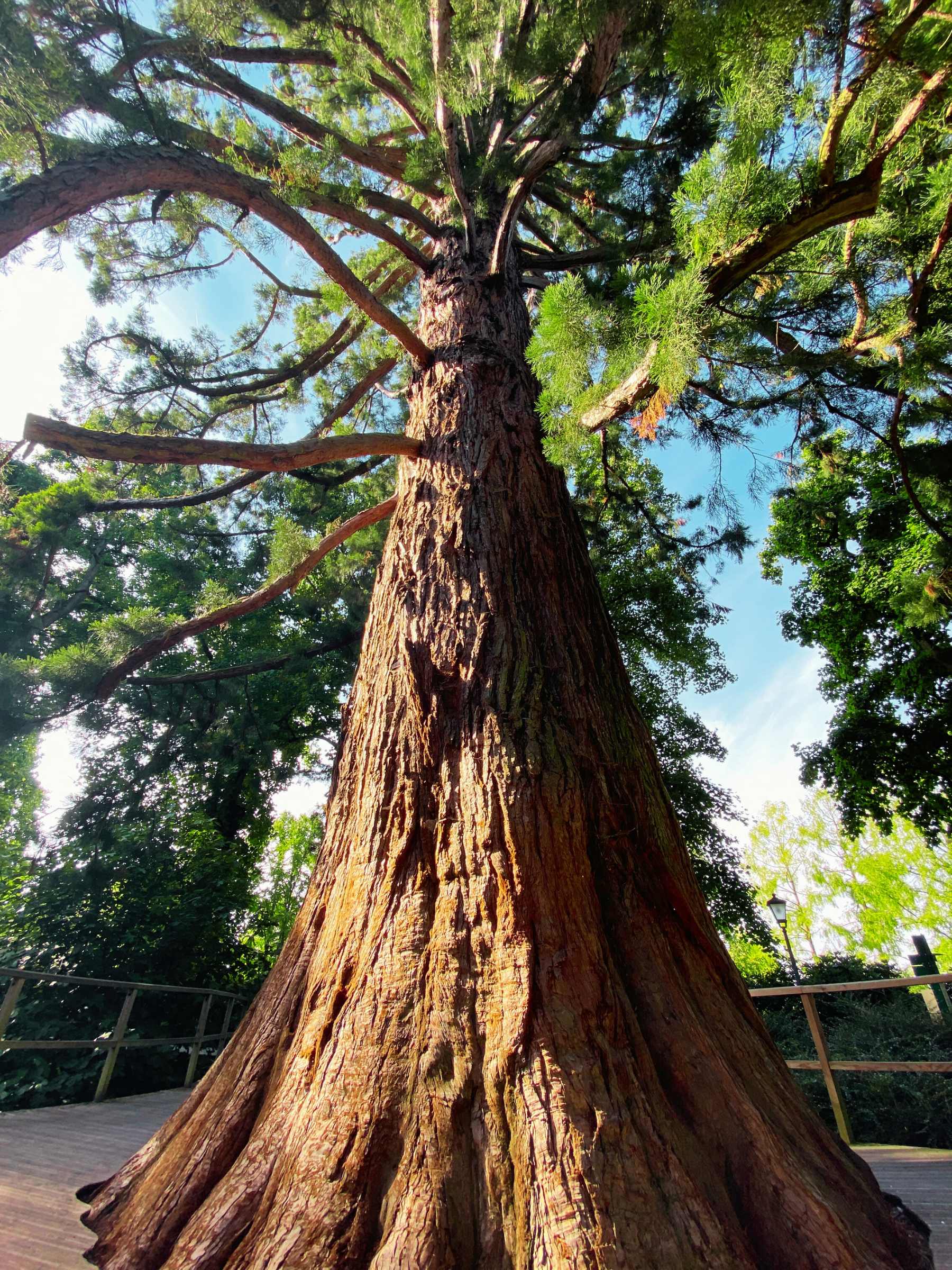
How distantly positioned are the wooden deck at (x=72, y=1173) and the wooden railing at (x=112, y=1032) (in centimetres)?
36

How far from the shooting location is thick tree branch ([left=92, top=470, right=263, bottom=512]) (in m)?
3.31

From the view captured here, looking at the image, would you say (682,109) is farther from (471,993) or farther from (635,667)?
(635,667)

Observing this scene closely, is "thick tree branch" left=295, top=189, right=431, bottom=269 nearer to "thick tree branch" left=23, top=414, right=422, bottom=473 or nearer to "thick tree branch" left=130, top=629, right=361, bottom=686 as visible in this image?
"thick tree branch" left=23, top=414, right=422, bottom=473

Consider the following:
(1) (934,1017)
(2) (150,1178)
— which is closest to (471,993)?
(2) (150,1178)

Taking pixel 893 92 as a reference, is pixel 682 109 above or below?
above

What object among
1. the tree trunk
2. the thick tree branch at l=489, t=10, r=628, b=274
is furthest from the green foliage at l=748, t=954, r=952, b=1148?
the thick tree branch at l=489, t=10, r=628, b=274

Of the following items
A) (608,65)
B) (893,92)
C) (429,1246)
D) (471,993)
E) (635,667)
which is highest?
(635,667)

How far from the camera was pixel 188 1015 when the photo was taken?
Answer: 23.8 ft

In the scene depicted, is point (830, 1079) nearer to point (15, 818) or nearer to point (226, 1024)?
point (226, 1024)

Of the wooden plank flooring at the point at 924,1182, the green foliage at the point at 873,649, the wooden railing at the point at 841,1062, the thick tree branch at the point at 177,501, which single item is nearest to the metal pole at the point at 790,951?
the green foliage at the point at 873,649

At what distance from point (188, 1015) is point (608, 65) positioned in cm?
959

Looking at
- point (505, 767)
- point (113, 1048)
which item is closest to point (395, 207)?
point (505, 767)

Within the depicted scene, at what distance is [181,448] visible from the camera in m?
1.83

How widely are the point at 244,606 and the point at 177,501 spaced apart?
3.49 feet
